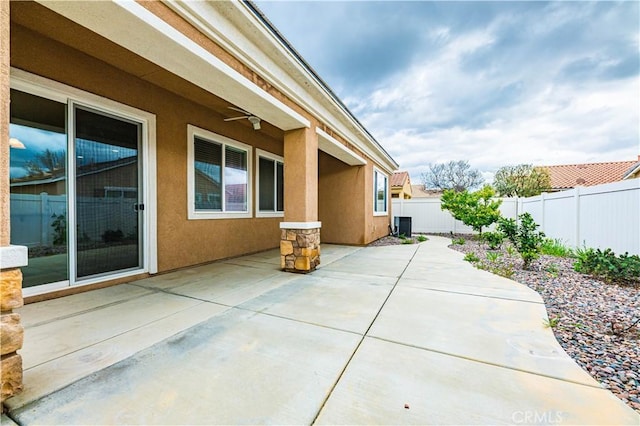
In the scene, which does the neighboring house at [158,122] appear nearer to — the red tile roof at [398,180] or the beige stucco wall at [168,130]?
the beige stucco wall at [168,130]

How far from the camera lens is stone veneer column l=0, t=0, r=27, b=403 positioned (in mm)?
1413

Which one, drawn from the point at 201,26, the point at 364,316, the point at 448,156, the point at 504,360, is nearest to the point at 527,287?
the point at 504,360

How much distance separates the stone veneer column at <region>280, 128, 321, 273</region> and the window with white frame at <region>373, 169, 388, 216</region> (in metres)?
4.93

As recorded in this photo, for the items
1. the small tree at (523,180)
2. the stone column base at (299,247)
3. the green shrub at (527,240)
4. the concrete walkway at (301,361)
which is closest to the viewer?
the concrete walkway at (301,361)

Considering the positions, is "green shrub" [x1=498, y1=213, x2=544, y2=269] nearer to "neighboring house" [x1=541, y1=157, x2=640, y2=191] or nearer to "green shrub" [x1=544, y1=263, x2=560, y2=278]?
"green shrub" [x1=544, y1=263, x2=560, y2=278]

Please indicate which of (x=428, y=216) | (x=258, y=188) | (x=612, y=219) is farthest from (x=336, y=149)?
(x=428, y=216)

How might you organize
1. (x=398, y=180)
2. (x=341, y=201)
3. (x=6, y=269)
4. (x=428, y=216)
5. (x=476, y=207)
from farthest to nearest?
1. (x=398, y=180)
2. (x=428, y=216)
3. (x=476, y=207)
4. (x=341, y=201)
5. (x=6, y=269)

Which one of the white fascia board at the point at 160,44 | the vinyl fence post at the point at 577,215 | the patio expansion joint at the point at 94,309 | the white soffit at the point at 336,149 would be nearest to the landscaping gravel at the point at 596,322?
the vinyl fence post at the point at 577,215

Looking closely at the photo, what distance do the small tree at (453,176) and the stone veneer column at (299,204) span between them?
24967 millimetres

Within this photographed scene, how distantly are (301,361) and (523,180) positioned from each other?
20040 millimetres

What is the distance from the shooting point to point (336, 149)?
620cm

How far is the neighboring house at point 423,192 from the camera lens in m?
29.5

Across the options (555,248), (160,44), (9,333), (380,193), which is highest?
(160,44)

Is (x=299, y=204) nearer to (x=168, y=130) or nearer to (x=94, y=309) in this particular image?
(x=168, y=130)
